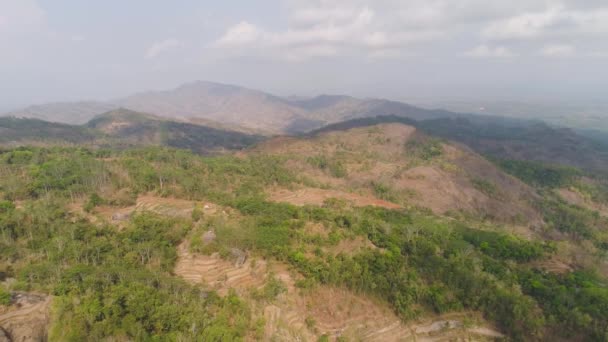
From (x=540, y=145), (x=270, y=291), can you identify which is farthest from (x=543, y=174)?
(x=270, y=291)

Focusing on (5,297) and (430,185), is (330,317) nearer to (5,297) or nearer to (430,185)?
(5,297)

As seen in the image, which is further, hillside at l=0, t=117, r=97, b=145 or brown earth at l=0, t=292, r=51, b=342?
hillside at l=0, t=117, r=97, b=145

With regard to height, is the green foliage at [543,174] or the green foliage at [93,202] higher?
the green foliage at [93,202]

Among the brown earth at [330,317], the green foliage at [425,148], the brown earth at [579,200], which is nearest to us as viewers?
the brown earth at [330,317]

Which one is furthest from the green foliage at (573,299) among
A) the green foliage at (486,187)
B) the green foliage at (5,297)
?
the green foliage at (486,187)

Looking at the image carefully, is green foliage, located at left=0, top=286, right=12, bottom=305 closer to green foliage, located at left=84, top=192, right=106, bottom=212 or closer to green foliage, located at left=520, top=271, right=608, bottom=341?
green foliage, located at left=84, top=192, right=106, bottom=212

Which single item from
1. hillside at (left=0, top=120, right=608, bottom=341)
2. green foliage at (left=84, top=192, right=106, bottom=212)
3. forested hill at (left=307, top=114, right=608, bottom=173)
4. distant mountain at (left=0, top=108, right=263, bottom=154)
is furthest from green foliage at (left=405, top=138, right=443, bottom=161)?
distant mountain at (left=0, top=108, right=263, bottom=154)

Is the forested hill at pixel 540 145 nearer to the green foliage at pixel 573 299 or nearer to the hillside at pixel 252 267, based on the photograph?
the hillside at pixel 252 267
